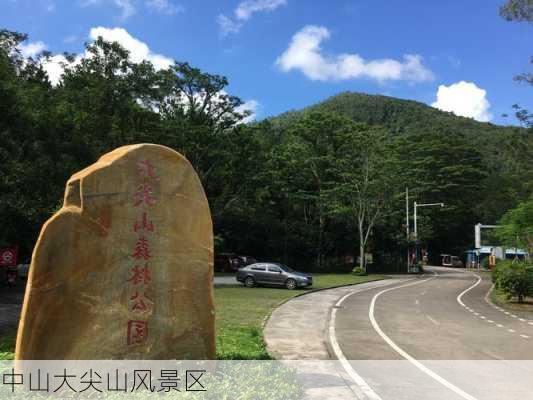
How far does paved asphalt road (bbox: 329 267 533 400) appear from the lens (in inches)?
330

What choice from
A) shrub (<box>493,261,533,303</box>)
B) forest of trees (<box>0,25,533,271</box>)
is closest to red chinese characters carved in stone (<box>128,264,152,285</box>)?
forest of trees (<box>0,25,533,271</box>)

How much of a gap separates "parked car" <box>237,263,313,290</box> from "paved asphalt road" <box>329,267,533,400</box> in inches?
228

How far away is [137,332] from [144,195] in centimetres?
163

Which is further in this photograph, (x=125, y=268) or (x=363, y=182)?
(x=363, y=182)

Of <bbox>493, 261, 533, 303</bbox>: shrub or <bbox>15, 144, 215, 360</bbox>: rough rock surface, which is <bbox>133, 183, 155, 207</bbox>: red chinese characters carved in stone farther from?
<bbox>493, 261, 533, 303</bbox>: shrub

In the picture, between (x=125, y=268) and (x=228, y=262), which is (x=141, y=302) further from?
(x=228, y=262)

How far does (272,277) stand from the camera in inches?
1088

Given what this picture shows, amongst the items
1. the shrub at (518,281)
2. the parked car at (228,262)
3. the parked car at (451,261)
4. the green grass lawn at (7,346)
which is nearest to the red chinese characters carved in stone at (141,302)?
the green grass lawn at (7,346)

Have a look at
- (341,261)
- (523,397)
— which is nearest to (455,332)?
(523,397)

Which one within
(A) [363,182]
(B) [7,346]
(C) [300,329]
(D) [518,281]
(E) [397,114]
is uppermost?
(E) [397,114]

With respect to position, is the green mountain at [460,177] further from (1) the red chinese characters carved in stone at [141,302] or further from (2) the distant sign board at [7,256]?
(1) the red chinese characters carved in stone at [141,302]

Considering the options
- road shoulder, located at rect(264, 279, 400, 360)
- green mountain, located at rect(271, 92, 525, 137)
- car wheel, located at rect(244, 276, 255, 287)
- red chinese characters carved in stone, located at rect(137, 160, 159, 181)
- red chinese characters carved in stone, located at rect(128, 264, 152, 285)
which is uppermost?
green mountain, located at rect(271, 92, 525, 137)

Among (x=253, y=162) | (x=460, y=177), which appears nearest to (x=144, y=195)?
(x=253, y=162)

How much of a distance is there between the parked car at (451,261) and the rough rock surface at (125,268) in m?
74.5
